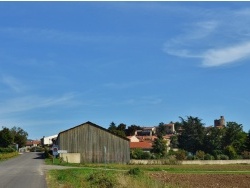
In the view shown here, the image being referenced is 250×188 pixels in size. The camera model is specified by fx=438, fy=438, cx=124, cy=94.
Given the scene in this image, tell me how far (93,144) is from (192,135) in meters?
46.0

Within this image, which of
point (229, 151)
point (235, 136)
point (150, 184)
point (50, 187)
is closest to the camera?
point (150, 184)

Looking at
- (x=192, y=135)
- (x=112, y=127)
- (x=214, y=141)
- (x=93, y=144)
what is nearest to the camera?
(x=93, y=144)

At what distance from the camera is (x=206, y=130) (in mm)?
106812

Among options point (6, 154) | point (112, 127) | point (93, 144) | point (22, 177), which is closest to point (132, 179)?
point (22, 177)

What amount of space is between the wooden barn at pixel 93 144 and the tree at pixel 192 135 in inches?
1551

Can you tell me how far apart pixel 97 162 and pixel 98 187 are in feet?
153

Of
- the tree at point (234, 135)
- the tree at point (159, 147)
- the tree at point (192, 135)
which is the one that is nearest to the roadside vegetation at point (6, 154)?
the tree at point (159, 147)

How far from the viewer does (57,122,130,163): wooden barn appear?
2653 inches

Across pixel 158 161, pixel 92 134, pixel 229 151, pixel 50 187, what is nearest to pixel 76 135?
pixel 92 134

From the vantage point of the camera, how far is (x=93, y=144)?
67625mm

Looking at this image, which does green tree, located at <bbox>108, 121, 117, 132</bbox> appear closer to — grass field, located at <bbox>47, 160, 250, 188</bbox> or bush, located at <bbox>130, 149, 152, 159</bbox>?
bush, located at <bbox>130, 149, 152, 159</bbox>

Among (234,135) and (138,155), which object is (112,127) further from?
(138,155)

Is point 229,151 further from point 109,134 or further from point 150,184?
point 150,184

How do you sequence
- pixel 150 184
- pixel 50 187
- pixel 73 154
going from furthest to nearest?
pixel 73 154 < pixel 50 187 < pixel 150 184
